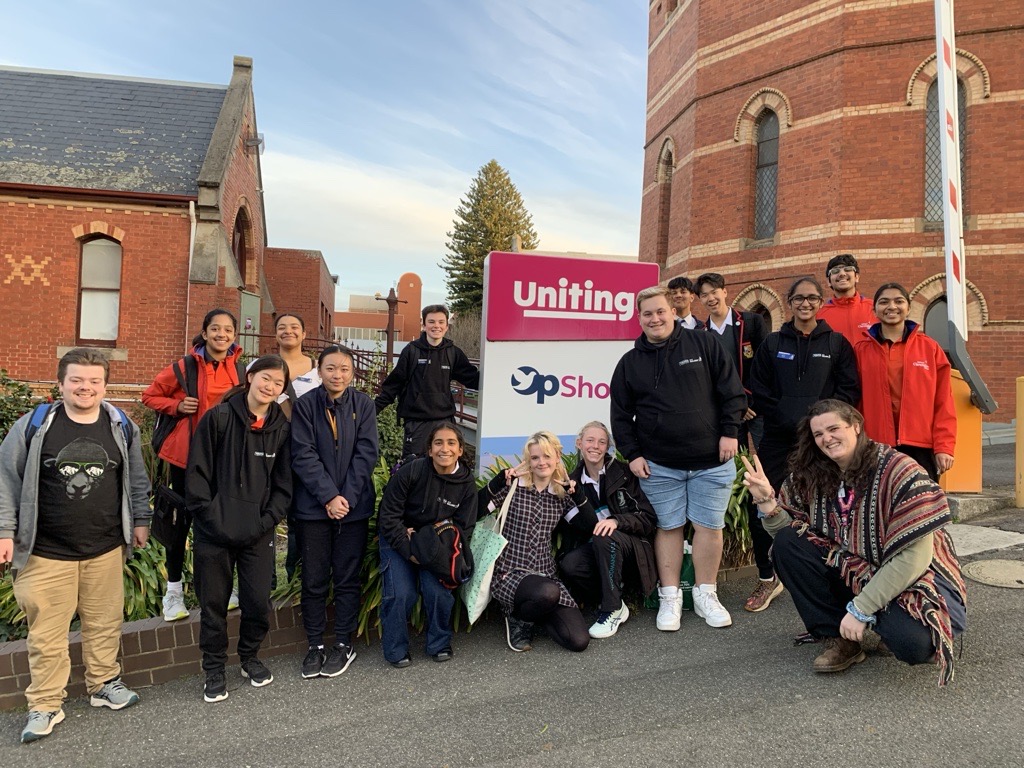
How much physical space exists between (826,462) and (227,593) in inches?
122

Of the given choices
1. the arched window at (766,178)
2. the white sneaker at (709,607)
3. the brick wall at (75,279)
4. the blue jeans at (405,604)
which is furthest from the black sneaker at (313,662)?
the arched window at (766,178)

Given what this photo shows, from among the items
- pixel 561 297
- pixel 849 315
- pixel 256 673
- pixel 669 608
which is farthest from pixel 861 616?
pixel 561 297

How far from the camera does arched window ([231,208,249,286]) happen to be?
56.9 ft

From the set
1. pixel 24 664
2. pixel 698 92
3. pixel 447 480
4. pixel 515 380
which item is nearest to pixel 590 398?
pixel 515 380

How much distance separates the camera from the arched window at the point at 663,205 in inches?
760

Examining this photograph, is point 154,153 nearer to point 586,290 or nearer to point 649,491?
point 586,290

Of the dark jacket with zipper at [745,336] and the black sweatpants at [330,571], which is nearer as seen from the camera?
the black sweatpants at [330,571]

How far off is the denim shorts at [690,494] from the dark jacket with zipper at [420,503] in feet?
3.81

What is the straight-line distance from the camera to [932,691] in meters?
3.21

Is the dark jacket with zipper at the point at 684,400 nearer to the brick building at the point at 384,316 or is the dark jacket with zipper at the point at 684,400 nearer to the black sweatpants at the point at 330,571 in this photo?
the black sweatpants at the point at 330,571

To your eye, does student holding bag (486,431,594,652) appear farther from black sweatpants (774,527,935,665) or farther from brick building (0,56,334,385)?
brick building (0,56,334,385)

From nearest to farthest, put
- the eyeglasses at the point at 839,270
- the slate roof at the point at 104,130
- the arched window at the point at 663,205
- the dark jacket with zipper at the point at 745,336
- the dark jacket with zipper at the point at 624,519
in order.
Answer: the dark jacket with zipper at the point at 624,519
the eyeglasses at the point at 839,270
the dark jacket with zipper at the point at 745,336
the slate roof at the point at 104,130
the arched window at the point at 663,205

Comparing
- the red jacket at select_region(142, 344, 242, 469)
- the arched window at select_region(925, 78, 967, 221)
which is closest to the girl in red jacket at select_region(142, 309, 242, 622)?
the red jacket at select_region(142, 344, 242, 469)

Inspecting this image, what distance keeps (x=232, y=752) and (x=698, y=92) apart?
17312 mm
